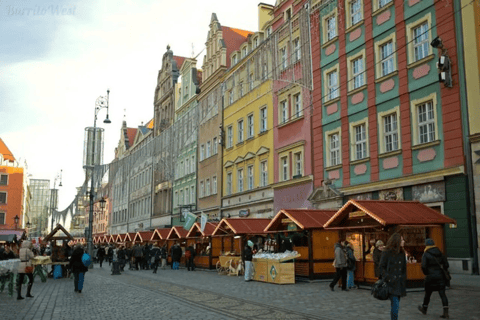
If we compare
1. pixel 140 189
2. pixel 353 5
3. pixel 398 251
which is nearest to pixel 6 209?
pixel 140 189

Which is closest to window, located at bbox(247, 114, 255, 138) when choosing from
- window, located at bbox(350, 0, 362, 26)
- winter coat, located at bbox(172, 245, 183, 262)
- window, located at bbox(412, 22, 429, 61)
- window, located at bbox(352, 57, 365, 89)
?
winter coat, located at bbox(172, 245, 183, 262)

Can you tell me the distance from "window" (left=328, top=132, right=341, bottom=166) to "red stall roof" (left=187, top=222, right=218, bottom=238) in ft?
26.9

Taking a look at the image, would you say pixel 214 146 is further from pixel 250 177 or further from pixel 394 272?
pixel 394 272

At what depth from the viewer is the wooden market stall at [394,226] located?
1677 centimetres

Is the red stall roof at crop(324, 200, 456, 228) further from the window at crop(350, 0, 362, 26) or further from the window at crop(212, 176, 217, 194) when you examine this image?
the window at crop(212, 176, 217, 194)

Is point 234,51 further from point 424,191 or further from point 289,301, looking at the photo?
point 289,301

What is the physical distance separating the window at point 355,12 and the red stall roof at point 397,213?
1202cm

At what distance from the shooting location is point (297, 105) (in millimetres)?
32125

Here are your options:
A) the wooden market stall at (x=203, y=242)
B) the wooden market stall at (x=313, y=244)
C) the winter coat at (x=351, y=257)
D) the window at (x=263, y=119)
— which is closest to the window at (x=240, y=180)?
the window at (x=263, y=119)

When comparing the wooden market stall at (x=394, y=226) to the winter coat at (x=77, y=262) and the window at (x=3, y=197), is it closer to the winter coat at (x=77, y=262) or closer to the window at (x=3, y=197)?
the winter coat at (x=77, y=262)

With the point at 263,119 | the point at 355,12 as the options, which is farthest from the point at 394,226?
the point at 263,119

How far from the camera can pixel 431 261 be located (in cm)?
1119

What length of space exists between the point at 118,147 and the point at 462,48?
74047mm

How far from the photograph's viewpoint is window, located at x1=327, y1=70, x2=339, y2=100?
92.5ft
